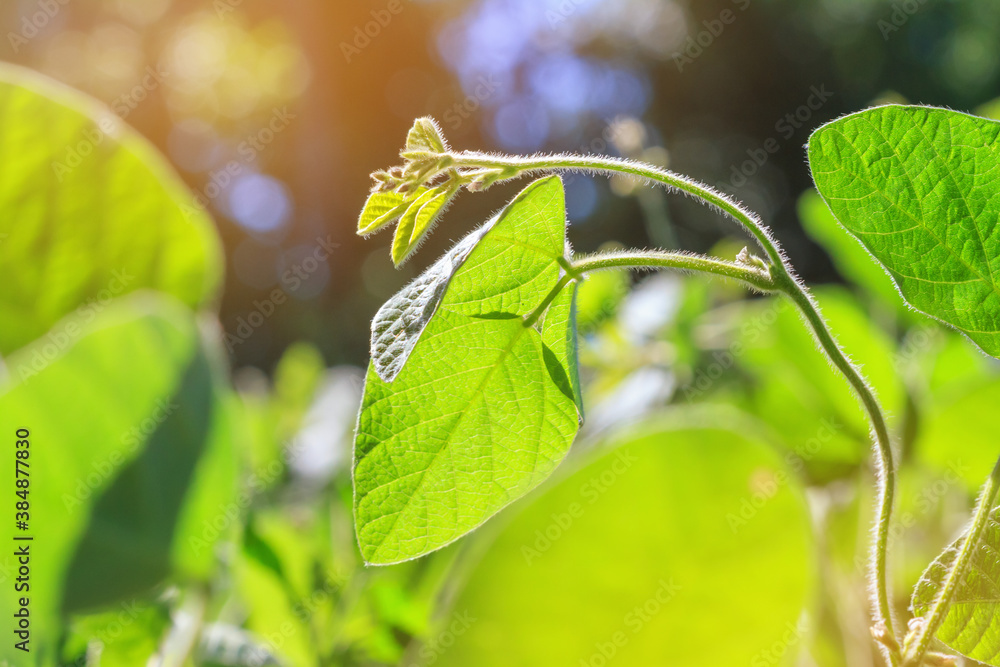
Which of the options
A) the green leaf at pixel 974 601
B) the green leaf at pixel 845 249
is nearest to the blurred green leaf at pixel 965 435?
the green leaf at pixel 845 249

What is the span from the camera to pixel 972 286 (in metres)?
0.29

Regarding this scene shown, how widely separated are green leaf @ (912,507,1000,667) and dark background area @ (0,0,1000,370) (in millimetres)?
6334

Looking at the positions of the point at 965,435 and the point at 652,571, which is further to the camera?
the point at 965,435

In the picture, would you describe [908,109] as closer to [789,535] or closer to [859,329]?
[789,535]

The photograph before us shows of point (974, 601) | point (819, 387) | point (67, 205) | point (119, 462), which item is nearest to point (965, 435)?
point (819, 387)

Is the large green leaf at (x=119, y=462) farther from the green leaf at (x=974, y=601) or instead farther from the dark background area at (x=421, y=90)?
the dark background area at (x=421, y=90)

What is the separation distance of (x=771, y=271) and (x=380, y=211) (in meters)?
0.17

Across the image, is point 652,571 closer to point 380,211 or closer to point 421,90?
point 380,211

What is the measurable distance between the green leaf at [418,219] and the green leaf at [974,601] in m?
0.26

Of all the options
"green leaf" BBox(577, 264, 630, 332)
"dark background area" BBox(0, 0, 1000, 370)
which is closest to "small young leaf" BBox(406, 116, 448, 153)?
"green leaf" BBox(577, 264, 630, 332)

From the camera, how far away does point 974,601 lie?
29 centimetres

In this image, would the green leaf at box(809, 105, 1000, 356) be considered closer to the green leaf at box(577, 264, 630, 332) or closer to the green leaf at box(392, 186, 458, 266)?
the green leaf at box(392, 186, 458, 266)

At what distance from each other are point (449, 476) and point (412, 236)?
0.36ft

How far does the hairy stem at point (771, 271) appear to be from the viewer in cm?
27
